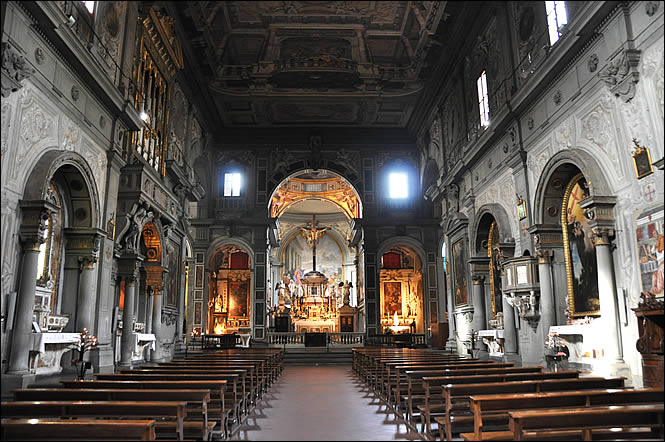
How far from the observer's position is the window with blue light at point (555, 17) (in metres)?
11.7

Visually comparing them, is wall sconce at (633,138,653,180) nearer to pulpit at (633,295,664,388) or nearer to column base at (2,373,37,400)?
pulpit at (633,295,664,388)

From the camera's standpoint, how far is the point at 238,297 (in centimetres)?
2828

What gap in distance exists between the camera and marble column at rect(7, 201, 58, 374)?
8648 millimetres

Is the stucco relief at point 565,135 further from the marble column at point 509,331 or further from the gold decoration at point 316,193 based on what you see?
the gold decoration at point 316,193

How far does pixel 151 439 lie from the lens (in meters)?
4.09

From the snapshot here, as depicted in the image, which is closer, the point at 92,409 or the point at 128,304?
the point at 92,409

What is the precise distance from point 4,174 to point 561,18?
11501 millimetres

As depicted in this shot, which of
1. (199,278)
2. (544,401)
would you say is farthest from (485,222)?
(199,278)

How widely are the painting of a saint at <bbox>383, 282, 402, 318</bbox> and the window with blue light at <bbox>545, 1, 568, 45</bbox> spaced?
19.3m

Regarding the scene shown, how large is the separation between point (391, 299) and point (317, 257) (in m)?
9.41

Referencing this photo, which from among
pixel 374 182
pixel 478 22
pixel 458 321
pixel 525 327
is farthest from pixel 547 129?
pixel 374 182

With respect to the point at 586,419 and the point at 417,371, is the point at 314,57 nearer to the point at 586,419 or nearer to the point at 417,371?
the point at 417,371

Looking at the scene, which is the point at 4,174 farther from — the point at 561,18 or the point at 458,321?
the point at 458,321

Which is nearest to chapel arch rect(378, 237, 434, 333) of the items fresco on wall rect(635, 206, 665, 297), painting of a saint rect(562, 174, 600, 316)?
painting of a saint rect(562, 174, 600, 316)
